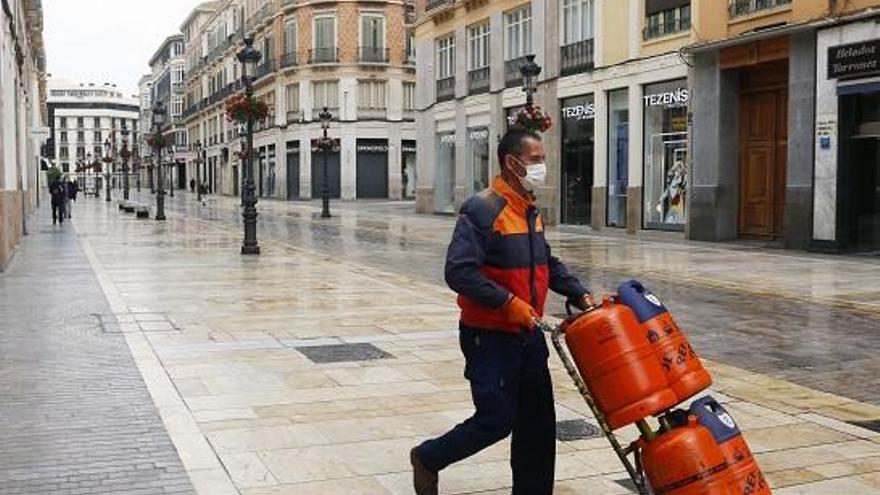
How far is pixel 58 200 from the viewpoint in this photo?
34.9 meters

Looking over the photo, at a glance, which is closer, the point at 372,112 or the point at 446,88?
the point at 446,88

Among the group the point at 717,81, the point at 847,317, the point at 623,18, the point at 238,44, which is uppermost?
the point at 238,44

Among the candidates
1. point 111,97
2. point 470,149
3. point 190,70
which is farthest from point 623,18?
point 111,97

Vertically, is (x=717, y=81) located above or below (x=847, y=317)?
above

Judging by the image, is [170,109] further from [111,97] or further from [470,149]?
[470,149]

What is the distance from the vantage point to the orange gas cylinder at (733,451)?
157 inches

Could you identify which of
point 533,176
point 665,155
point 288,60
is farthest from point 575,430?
point 288,60

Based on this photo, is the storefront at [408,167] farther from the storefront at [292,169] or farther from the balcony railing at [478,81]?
the balcony railing at [478,81]

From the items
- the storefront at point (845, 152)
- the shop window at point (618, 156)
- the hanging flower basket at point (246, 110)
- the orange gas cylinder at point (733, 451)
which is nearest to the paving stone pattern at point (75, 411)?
the orange gas cylinder at point (733, 451)

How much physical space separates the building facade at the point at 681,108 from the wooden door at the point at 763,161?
0.11ft

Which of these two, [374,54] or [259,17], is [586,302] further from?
[259,17]

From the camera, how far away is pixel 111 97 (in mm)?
182625

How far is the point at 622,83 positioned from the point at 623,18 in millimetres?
1755

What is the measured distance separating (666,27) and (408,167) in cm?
4129
